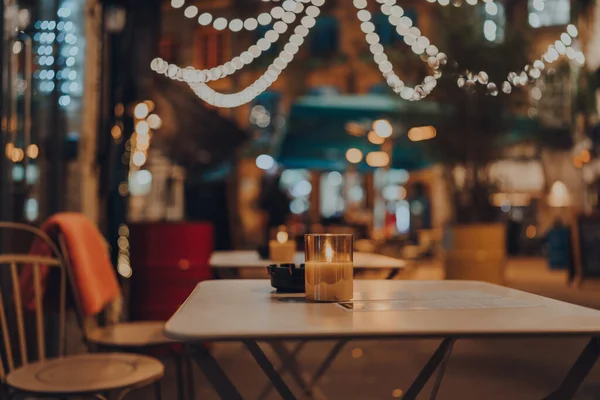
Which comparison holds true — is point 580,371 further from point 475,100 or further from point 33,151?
point 475,100

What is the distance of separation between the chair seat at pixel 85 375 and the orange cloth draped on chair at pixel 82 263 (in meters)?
0.27

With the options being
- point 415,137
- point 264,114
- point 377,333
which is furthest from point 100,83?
point 264,114

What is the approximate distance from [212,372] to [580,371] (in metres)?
0.76

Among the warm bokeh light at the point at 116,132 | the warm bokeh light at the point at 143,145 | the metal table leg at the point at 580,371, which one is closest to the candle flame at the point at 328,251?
the metal table leg at the point at 580,371

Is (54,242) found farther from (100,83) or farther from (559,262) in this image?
A: (559,262)

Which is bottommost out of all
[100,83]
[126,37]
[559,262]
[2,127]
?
[559,262]

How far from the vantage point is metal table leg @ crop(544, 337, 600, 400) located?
56.8 inches

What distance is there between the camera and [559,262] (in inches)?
481

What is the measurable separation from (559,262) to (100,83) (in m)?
9.45

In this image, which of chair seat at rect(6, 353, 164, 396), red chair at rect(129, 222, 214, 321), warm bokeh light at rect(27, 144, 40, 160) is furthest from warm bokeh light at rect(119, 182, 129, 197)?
chair seat at rect(6, 353, 164, 396)

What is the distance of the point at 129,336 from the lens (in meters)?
2.91

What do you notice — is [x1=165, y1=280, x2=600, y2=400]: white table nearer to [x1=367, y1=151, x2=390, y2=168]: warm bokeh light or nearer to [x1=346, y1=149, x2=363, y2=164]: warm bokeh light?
[x1=367, y1=151, x2=390, y2=168]: warm bokeh light

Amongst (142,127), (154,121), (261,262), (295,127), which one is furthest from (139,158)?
(261,262)

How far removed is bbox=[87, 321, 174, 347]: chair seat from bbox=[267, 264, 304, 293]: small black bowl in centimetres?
79
